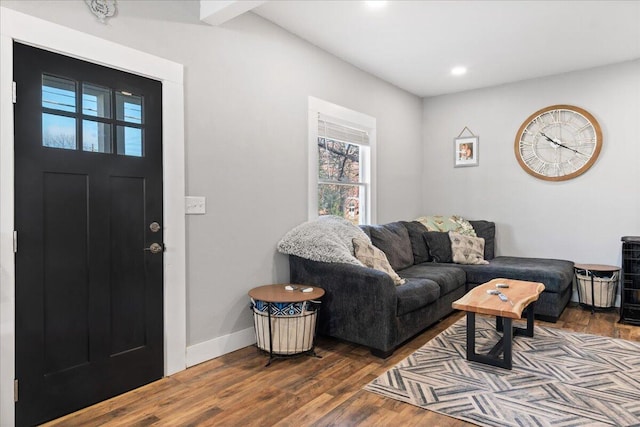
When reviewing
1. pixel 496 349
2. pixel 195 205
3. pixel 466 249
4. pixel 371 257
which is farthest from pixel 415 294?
pixel 195 205

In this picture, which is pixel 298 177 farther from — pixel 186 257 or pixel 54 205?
pixel 54 205

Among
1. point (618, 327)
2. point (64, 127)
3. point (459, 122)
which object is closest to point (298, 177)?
point (64, 127)

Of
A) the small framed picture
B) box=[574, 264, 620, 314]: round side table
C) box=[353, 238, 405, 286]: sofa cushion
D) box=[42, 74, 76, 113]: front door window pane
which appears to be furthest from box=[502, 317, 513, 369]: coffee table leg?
the small framed picture

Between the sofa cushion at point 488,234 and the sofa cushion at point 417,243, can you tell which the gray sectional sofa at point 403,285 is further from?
the sofa cushion at point 488,234

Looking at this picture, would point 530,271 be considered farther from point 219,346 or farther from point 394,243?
point 219,346

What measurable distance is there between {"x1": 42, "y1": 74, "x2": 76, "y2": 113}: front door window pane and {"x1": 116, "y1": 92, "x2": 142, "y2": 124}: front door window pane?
9.5 inches

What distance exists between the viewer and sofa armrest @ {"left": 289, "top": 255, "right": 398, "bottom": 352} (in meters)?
2.89

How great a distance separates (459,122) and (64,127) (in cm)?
469

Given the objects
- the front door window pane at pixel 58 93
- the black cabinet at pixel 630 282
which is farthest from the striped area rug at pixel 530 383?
the front door window pane at pixel 58 93

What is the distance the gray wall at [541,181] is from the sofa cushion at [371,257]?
8.00 ft

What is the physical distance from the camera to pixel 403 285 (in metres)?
3.22

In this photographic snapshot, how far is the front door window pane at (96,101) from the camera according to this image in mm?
2215

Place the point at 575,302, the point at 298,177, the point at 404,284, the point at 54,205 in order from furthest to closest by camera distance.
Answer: the point at 575,302, the point at 298,177, the point at 404,284, the point at 54,205

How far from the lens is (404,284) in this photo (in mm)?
3258
